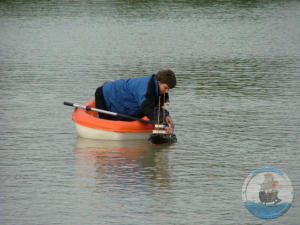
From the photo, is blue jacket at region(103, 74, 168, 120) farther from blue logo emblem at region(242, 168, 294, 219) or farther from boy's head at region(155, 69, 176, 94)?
blue logo emblem at region(242, 168, 294, 219)

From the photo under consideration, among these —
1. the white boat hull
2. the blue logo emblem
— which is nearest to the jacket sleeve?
the white boat hull

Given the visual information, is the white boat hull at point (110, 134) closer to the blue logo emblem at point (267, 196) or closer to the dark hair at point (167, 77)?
the dark hair at point (167, 77)

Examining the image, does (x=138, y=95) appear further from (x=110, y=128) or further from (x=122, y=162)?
(x=122, y=162)

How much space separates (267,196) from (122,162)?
106 inches

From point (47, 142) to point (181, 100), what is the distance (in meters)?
3.67

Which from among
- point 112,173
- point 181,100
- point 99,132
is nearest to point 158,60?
point 181,100

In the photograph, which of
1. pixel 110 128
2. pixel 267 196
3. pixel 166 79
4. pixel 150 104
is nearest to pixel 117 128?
pixel 110 128

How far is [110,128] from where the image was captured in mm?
10336

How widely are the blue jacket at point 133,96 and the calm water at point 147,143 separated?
0.50 meters

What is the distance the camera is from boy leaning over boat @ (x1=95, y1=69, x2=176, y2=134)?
32.9 feet

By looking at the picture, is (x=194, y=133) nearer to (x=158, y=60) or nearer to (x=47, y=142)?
(x=47, y=142)

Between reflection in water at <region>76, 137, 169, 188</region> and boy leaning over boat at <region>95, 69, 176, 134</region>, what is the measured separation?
0.44 metres

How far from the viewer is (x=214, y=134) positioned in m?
10.8

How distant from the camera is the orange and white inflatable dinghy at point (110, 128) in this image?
10312 millimetres
